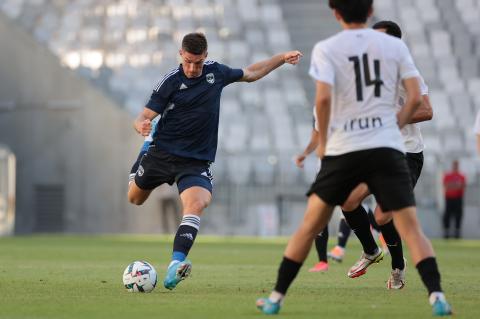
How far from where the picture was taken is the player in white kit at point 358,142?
22.0 ft

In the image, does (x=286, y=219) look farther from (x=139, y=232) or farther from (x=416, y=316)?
(x=416, y=316)

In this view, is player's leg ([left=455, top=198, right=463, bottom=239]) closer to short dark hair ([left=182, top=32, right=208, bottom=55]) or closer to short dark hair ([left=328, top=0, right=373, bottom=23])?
short dark hair ([left=182, top=32, right=208, bottom=55])

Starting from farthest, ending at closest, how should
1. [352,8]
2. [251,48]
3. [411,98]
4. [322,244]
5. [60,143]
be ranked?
[251,48], [60,143], [322,244], [411,98], [352,8]

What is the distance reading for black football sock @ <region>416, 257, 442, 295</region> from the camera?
6.64m

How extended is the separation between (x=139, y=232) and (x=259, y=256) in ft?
36.8

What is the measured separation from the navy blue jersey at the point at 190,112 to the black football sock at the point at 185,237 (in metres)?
0.62

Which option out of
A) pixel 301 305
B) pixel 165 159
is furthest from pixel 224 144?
pixel 301 305

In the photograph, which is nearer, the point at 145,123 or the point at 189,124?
the point at 145,123

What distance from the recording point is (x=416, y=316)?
267 inches

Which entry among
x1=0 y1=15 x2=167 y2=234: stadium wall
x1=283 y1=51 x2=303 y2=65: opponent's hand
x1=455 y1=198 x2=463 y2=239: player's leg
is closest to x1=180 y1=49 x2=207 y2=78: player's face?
x1=283 y1=51 x2=303 y2=65: opponent's hand

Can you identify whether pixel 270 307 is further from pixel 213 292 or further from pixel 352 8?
pixel 213 292

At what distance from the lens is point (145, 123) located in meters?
8.86

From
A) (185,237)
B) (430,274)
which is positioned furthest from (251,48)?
(430,274)

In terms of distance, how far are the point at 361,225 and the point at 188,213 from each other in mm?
1532
